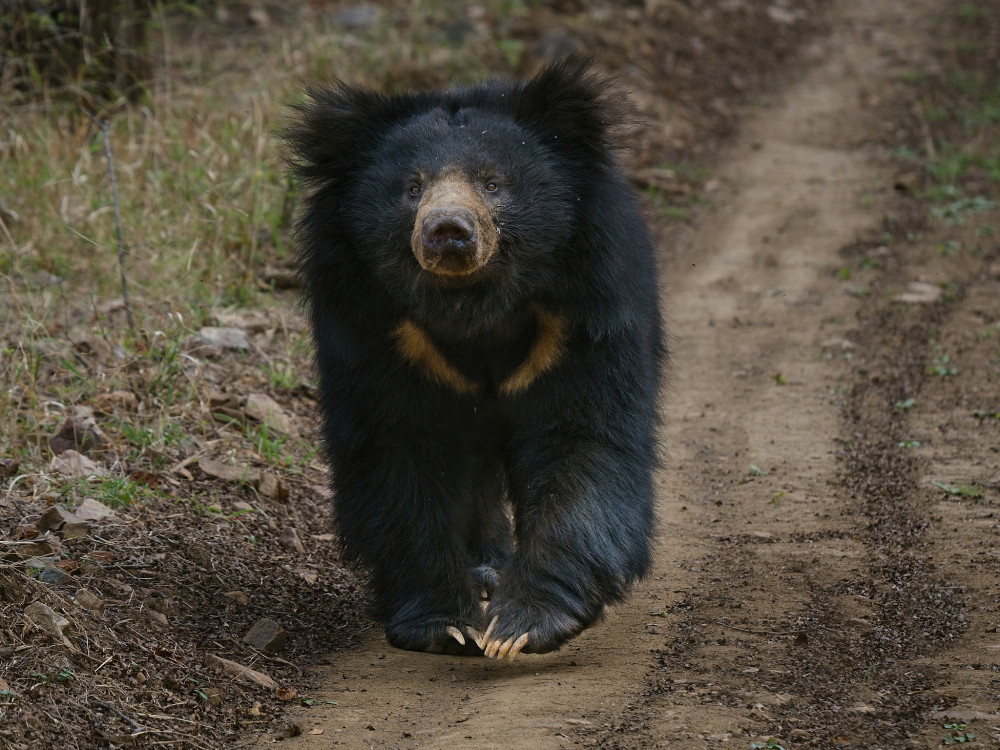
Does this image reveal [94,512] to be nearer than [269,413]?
Yes

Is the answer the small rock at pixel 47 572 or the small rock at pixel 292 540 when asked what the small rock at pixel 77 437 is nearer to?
the small rock at pixel 292 540

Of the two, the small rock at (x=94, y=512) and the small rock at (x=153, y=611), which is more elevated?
the small rock at (x=94, y=512)

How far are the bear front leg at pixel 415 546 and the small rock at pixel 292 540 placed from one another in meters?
0.77

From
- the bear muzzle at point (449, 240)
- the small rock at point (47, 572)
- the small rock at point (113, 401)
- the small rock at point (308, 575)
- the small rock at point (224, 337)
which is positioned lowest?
the small rock at point (308, 575)

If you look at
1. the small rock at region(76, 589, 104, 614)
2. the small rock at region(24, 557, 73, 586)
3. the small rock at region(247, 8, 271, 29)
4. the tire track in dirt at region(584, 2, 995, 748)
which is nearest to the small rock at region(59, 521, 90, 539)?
the small rock at region(24, 557, 73, 586)

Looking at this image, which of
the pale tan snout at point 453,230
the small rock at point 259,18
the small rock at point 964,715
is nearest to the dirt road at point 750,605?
the small rock at point 964,715

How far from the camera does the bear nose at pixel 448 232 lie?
347 cm

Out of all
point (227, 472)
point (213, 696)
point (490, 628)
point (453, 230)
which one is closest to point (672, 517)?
point (490, 628)

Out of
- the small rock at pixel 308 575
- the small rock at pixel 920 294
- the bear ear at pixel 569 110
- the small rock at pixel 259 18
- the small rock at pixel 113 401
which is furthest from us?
the small rock at pixel 259 18

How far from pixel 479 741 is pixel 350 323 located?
4.62 ft

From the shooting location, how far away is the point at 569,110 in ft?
12.9

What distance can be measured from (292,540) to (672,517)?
1498 millimetres

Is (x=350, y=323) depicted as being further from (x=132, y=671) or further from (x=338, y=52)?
(x=338, y=52)

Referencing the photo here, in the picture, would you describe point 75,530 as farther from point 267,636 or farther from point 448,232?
point 448,232
